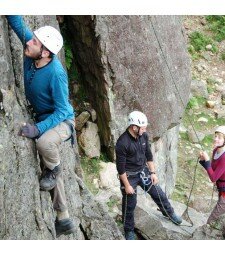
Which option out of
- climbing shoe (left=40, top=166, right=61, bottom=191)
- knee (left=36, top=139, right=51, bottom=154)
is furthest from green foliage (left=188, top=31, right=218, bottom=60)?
knee (left=36, top=139, right=51, bottom=154)

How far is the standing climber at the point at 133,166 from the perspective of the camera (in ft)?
24.9

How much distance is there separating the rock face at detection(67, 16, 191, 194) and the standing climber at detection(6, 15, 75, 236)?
14.3 feet

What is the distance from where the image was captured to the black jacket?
7590 mm

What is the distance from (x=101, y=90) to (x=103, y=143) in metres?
1.47

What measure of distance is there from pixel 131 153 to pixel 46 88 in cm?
284

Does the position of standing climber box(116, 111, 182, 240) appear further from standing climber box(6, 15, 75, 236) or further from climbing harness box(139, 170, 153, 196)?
standing climber box(6, 15, 75, 236)

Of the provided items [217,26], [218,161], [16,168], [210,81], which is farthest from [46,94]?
Result: [217,26]

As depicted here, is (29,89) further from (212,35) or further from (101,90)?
(212,35)

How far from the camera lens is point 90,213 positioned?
7.98m

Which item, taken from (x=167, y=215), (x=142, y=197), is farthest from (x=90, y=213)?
(x=142, y=197)

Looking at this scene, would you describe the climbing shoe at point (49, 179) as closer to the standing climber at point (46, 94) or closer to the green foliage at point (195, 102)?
the standing climber at point (46, 94)

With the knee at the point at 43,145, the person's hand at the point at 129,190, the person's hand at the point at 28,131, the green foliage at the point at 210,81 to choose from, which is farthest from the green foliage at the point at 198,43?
the person's hand at the point at 28,131

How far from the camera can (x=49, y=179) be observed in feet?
18.9

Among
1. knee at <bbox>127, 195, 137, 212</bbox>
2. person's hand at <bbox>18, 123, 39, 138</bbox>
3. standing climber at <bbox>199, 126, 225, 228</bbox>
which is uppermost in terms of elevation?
person's hand at <bbox>18, 123, 39, 138</bbox>
